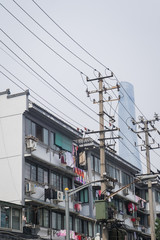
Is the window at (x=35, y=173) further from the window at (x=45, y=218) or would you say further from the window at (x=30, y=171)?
the window at (x=45, y=218)

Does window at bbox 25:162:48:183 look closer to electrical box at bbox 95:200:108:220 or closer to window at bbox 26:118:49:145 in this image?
window at bbox 26:118:49:145

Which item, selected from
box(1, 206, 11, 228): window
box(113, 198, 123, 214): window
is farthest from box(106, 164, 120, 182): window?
box(1, 206, 11, 228): window

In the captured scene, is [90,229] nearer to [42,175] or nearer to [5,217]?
[42,175]

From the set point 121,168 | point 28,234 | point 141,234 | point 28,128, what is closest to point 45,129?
point 28,128

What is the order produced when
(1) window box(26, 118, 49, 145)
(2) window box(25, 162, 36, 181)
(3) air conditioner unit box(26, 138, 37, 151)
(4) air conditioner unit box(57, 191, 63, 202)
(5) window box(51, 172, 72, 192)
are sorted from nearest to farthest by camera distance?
(3) air conditioner unit box(26, 138, 37, 151)
(2) window box(25, 162, 36, 181)
(1) window box(26, 118, 49, 145)
(4) air conditioner unit box(57, 191, 63, 202)
(5) window box(51, 172, 72, 192)

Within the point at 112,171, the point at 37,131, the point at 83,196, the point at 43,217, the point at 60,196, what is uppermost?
the point at 37,131

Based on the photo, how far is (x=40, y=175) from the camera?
39938mm

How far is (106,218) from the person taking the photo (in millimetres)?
30516

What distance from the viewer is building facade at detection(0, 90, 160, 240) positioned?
35.3 m

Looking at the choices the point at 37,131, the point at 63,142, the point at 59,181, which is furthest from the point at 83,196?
the point at 37,131

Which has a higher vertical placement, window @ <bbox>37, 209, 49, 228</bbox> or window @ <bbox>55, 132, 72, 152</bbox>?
window @ <bbox>55, 132, 72, 152</bbox>

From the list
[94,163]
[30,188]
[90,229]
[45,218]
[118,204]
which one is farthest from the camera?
[118,204]

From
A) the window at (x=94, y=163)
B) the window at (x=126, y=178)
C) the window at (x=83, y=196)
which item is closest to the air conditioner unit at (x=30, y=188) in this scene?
the window at (x=83, y=196)

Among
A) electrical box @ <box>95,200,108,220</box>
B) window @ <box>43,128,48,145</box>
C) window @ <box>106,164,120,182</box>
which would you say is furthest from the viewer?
window @ <box>106,164,120,182</box>
